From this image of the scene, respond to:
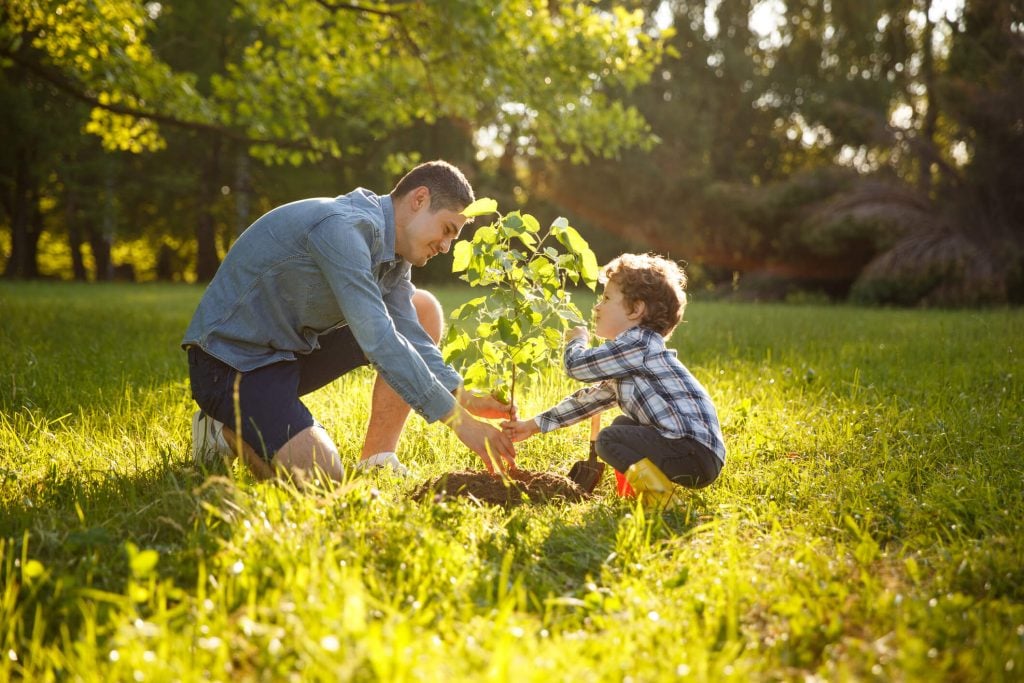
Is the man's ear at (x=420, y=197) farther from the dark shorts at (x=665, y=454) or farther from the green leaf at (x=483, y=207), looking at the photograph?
the dark shorts at (x=665, y=454)

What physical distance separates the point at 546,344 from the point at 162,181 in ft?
73.9

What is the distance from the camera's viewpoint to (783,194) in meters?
17.0

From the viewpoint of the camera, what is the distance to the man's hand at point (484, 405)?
321 centimetres

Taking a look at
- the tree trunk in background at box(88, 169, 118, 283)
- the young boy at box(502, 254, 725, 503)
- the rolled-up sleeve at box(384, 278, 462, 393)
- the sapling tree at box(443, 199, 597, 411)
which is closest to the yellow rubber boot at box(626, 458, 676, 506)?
the young boy at box(502, 254, 725, 503)

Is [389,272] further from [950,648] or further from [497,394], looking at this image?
[950,648]

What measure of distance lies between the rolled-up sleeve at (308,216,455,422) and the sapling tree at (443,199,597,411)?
0.17 meters

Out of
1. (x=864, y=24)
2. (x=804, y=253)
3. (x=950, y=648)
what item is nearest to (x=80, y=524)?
(x=950, y=648)

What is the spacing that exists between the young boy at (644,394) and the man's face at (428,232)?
704 mm

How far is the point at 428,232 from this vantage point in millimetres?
3279

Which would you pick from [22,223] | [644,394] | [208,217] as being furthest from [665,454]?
[22,223]

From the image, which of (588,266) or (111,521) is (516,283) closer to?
(588,266)

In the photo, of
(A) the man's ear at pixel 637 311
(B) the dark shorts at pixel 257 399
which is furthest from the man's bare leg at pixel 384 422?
(A) the man's ear at pixel 637 311

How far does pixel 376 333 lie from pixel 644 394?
3.80 ft

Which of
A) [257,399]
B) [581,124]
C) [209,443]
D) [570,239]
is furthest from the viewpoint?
[581,124]
